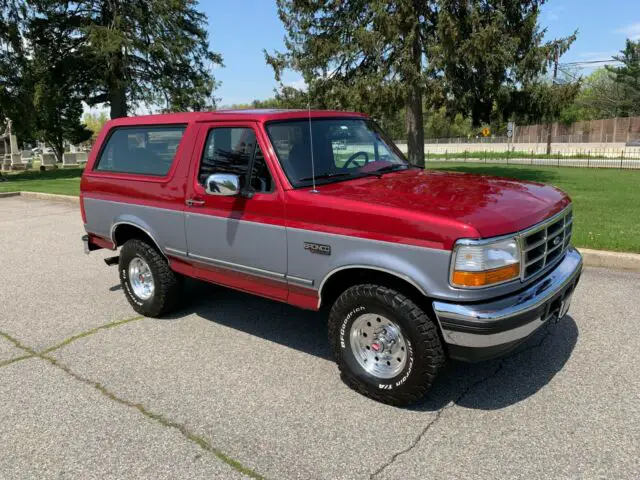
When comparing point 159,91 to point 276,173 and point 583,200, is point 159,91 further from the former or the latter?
point 276,173

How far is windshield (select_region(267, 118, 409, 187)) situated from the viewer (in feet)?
13.2

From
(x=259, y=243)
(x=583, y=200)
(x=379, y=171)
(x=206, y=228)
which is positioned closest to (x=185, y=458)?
(x=259, y=243)

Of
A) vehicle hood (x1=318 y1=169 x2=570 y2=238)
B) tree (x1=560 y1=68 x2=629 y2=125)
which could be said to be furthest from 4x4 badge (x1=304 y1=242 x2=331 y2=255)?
tree (x1=560 y1=68 x2=629 y2=125)

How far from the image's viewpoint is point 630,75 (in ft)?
209

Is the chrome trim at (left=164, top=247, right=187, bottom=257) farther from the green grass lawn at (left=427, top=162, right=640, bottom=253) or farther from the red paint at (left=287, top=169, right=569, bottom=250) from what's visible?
the green grass lawn at (left=427, top=162, right=640, bottom=253)

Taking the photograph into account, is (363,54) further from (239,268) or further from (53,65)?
(53,65)

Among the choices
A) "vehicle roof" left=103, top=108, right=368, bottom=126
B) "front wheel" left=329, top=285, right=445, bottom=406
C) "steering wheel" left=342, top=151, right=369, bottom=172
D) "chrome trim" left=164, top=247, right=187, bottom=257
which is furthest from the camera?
"chrome trim" left=164, top=247, right=187, bottom=257

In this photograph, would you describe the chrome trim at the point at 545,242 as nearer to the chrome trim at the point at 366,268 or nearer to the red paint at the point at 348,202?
the red paint at the point at 348,202

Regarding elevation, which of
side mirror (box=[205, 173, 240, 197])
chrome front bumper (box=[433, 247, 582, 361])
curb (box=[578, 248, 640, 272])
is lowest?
curb (box=[578, 248, 640, 272])

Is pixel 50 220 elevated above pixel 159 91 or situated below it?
below

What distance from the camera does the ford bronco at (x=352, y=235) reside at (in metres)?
3.15

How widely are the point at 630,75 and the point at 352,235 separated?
7381 centimetres

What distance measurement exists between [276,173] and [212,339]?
5.73ft

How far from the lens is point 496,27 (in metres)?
14.9
